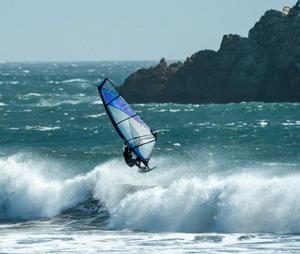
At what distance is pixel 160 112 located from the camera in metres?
76.6

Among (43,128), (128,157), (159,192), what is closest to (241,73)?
(43,128)

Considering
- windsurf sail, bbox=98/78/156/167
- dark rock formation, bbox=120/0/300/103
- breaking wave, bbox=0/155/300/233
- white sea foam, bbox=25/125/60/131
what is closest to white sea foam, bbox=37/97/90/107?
dark rock formation, bbox=120/0/300/103

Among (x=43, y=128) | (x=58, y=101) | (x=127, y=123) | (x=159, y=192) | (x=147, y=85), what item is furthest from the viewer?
(x=58, y=101)

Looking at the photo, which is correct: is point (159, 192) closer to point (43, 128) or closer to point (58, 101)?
point (43, 128)

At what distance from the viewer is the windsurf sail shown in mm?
29562

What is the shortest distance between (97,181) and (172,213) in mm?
6705

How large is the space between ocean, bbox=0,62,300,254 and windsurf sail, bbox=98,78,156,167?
9.58 ft

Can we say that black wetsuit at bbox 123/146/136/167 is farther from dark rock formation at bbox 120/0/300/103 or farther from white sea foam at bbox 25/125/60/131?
dark rock formation at bbox 120/0/300/103

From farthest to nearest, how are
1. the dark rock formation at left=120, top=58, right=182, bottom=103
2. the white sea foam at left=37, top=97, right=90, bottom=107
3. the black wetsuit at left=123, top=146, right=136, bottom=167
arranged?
the white sea foam at left=37, top=97, right=90, bottom=107, the dark rock formation at left=120, top=58, right=182, bottom=103, the black wetsuit at left=123, top=146, right=136, bottom=167

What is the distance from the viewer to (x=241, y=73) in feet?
273

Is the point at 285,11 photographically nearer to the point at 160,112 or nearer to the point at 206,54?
the point at 206,54

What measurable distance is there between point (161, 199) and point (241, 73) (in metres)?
50.5

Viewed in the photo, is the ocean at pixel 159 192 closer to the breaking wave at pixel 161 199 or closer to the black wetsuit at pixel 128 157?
the breaking wave at pixel 161 199

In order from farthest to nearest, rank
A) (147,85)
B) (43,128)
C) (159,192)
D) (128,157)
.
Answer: (147,85) < (43,128) < (159,192) < (128,157)
